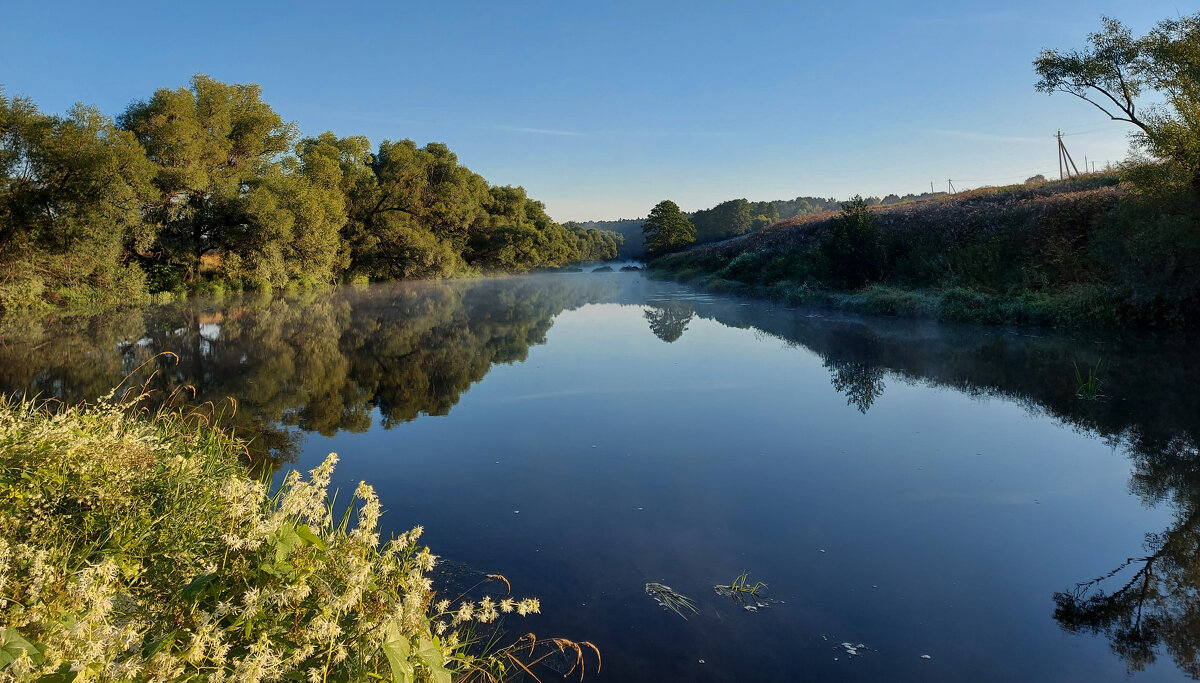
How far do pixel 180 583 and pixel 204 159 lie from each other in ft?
105

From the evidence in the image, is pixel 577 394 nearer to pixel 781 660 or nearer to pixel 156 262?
pixel 781 660

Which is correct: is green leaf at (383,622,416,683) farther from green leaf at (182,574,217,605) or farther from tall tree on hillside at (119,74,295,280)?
tall tree on hillside at (119,74,295,280)

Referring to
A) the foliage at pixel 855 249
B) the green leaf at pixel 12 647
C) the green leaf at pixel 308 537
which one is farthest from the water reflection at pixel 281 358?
the foliage at pixel 855 249

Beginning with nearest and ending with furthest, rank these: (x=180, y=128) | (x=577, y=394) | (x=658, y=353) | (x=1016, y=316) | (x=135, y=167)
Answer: (x=577, y=394), (x=658, y=353), (x=1016, y=316), (x=135, y=167), (x=180, y=128)

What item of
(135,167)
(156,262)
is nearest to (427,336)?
(135,167)

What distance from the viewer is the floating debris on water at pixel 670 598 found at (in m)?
3.58

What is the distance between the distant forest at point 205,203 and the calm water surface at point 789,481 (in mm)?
9805

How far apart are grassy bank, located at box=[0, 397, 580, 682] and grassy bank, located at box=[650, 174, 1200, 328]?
47.9 ft

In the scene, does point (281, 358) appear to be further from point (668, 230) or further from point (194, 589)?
point (668, 230)

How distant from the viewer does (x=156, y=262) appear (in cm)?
2728

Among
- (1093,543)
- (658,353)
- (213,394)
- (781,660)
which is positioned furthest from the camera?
(658,353)

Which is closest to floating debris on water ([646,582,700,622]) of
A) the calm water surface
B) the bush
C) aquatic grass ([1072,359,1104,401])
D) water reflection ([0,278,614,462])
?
the calm water surface

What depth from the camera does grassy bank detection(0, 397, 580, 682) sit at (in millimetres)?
1848

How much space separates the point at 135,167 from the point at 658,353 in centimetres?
2204
